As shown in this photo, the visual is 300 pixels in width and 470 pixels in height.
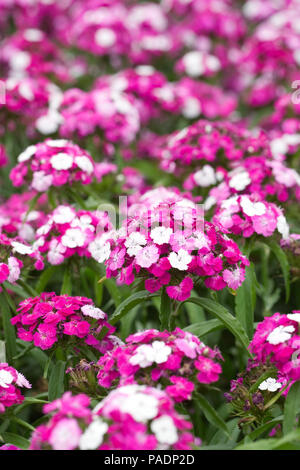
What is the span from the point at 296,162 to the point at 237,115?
1775mm

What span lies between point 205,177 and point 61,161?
888mm

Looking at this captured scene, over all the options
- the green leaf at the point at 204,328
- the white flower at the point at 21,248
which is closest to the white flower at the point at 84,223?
the white flower at the point at 21,248

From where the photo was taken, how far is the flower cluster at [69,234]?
10.9ft

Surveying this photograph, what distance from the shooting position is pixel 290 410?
Result: 8.34 ft

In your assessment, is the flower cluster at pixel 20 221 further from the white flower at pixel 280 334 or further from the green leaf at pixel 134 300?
the white flower at pixel 280 334

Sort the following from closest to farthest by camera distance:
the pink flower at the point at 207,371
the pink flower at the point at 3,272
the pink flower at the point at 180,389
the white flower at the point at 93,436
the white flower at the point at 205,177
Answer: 1. the white flower at the point at 93,436
2. the pink flower at the point at 180,389
3. the pink flower at the point at 207,371
4. the pink flower at the point at 3,272
5. the white flower at the point at 205,177

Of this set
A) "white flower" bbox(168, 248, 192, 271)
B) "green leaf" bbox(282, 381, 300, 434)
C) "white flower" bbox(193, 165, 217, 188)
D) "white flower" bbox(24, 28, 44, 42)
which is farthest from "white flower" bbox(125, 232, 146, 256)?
"white flower" bbox(24, 28, 44, 42)

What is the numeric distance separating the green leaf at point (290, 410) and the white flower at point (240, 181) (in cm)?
133

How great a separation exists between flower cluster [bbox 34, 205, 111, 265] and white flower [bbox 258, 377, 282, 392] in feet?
3.43

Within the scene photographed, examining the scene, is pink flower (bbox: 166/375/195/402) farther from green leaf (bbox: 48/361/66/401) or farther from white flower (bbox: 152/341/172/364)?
Answer: green leaf (bbox: 48/361/66/401)

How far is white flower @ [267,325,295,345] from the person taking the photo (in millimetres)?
2559

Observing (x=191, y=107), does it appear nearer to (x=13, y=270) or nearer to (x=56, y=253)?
(x=56, y=253)

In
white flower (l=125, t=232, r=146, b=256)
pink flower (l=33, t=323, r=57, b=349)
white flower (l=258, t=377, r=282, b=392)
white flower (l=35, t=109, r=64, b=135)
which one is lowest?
white flower (l=258, t=377, r=282, b=392)

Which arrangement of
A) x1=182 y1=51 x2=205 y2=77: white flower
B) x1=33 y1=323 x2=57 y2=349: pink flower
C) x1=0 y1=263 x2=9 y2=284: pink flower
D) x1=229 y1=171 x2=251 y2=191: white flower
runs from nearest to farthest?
x1=33 y1=323 x2=57 y2=349: pink flower → x1=0 y1=263 x2=9 y2=284: pink flower → x1=229 y1=171 x2=251 y2=191: white flower → x1=182 y1=51 x2=205 y2=77: white flower
